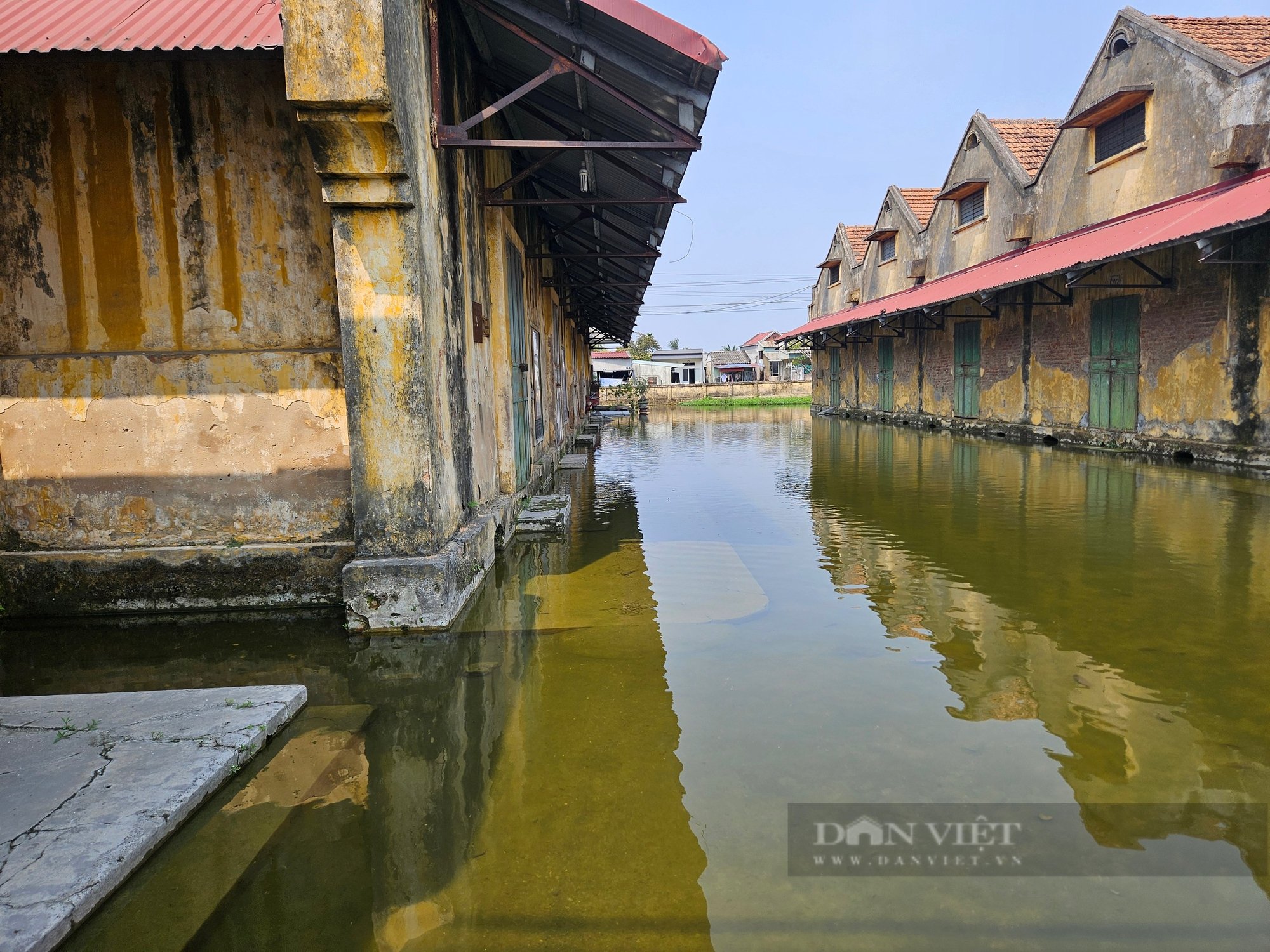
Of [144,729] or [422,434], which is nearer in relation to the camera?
[144,729]

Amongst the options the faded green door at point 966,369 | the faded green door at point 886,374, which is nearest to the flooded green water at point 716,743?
the faded green door at point 966,369

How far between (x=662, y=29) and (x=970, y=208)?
55.2 ft

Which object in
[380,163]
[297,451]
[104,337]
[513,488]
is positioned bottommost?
[513,488]

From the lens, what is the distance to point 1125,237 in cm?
1083

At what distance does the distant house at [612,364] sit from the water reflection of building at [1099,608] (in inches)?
1366

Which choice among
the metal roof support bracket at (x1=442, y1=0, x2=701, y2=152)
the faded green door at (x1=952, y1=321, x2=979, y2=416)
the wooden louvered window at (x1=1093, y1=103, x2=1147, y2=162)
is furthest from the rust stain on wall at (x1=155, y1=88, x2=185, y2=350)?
the faded green door at (x1=952, y1=321, x2=979, y2=416)

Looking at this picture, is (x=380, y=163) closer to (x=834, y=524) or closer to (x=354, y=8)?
(x=354, y=8)

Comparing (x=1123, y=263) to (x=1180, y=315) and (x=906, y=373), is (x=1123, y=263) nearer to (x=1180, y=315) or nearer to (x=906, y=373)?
(x=1180, y=315)

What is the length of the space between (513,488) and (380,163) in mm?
3710

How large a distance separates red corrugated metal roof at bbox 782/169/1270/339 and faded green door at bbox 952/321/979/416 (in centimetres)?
A: 114

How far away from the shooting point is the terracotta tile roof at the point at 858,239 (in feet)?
90.4

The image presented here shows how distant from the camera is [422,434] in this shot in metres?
4.36

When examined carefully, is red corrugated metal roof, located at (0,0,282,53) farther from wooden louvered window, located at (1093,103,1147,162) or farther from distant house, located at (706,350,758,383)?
distant house, located at (706,350,758,383)

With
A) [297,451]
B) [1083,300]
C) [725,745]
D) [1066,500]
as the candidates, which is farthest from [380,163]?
[1083,300]
